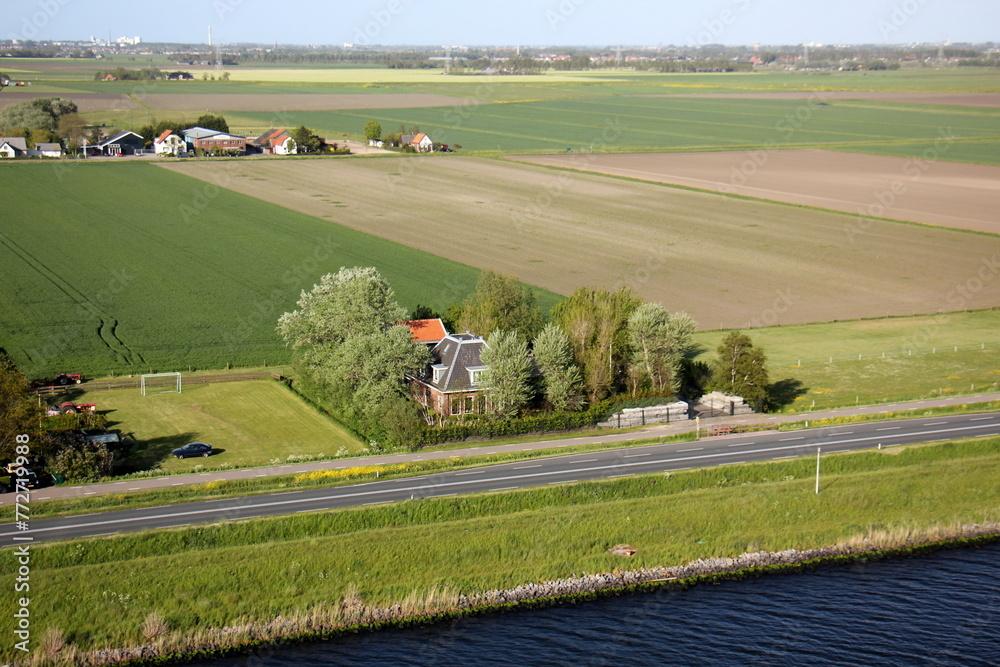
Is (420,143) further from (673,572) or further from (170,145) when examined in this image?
(673,572)

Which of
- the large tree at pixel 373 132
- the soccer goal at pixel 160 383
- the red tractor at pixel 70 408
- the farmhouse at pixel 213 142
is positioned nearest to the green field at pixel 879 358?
the soccer goal at pixel 160 383

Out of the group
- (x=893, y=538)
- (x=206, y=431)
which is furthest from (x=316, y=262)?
(x=893, y=538)

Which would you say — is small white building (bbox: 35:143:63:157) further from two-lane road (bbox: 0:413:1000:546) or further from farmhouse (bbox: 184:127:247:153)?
two-lane road (bbox: 0:413:1000:546)

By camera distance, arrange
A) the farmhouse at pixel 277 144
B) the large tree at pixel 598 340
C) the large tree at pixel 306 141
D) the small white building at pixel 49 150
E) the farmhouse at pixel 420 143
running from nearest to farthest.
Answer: the large tree at pixel 598 340
the small white building at pixel 49 150
the large tree at pixel 306 141
the farmhouse at pixel 277 144
the farmhouse at pixel 420 143

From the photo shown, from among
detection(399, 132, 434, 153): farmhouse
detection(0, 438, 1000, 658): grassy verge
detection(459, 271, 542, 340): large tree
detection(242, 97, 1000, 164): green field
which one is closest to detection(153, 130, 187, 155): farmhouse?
detection(399, 132, 434, 153): farmhouse

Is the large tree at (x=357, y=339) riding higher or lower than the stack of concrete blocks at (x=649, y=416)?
higher

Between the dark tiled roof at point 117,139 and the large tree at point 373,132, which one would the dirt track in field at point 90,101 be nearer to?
the dark tiled roof at point 117,139

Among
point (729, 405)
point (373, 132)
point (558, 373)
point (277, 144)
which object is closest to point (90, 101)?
point (277, 144)

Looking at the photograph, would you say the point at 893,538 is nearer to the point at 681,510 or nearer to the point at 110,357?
the point at 681,510
